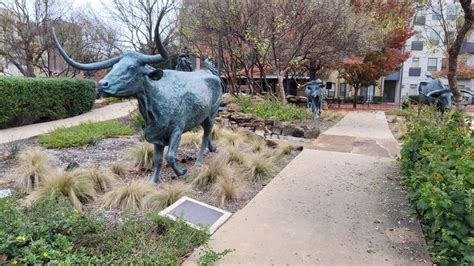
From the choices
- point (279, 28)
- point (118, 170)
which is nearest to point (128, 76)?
point (118, 170)

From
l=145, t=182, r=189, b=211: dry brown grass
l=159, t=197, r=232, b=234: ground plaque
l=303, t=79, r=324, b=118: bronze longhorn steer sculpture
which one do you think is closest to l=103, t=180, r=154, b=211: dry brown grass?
l=145, t=182, r=189, b=211: dry brown grass

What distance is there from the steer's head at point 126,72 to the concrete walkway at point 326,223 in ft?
6.08

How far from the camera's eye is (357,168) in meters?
5.78

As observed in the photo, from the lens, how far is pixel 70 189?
3.88m

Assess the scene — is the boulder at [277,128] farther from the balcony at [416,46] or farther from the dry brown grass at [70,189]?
the balcony at [416,46]

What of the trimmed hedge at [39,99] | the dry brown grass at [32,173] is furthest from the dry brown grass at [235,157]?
the trimmed hedge at [39,99]

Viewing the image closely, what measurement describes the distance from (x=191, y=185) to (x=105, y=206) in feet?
3.76

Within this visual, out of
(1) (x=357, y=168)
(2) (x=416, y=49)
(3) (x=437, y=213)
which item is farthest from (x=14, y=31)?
(2) (x=416, y=49)

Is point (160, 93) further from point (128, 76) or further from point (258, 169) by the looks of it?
point (258, 169)

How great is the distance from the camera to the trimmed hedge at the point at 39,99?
9.85m

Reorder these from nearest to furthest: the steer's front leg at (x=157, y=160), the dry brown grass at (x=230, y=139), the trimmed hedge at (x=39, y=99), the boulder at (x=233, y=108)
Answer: the steer's front leg at (x=157, y=160)
the dry brown grass at (x=230, y=139)
the trimmed hedge at (x=39, y=99)
the boulder at (x=233, y=108)

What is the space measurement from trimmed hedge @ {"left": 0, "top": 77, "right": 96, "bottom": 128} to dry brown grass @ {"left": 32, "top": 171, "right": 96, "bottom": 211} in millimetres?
7377

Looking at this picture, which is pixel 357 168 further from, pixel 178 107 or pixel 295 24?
pixel 295 24

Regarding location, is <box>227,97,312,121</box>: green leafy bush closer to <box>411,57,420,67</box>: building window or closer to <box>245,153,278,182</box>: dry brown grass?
<box>245,153,278,182</box>: dry brown grass
